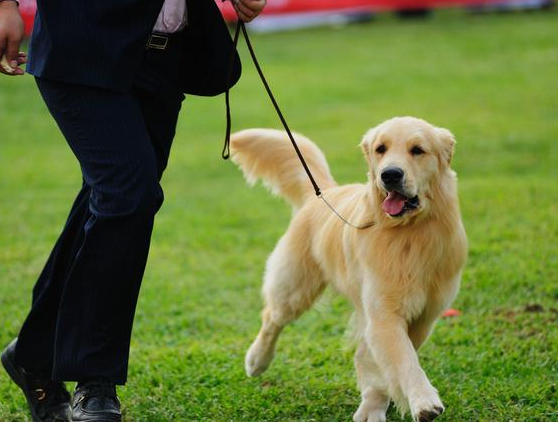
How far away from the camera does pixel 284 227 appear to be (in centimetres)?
845

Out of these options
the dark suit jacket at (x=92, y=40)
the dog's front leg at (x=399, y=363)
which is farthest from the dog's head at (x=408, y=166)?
the dark suit jacket at (x=92, y=40)

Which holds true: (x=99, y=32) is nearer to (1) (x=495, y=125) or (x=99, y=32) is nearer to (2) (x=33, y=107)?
(1) (x=495, y=125)

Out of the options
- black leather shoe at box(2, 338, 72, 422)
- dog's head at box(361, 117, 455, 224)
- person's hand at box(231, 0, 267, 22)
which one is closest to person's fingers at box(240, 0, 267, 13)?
person's hand at box(231, 0, 267, 22)

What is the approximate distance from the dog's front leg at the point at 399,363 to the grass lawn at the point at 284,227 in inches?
18.5

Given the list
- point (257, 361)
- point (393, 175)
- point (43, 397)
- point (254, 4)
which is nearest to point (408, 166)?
point (393, 175)

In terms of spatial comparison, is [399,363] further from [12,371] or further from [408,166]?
[12,371]

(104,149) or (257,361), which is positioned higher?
(104,149)

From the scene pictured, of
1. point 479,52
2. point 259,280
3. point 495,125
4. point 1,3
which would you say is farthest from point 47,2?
point 479,52

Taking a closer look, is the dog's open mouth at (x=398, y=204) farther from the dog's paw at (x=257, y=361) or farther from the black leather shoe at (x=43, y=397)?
the black leather shoe at (x=43, y=397)

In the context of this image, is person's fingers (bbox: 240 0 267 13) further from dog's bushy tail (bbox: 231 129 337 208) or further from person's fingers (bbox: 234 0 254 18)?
dog's bushy tail (bbox: 231 129 337 208)

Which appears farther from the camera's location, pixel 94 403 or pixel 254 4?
pixel 254 4

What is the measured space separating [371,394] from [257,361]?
814 millimetres

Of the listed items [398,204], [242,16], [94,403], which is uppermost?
[242,16]

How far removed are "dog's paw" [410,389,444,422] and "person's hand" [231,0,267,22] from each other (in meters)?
1.65
